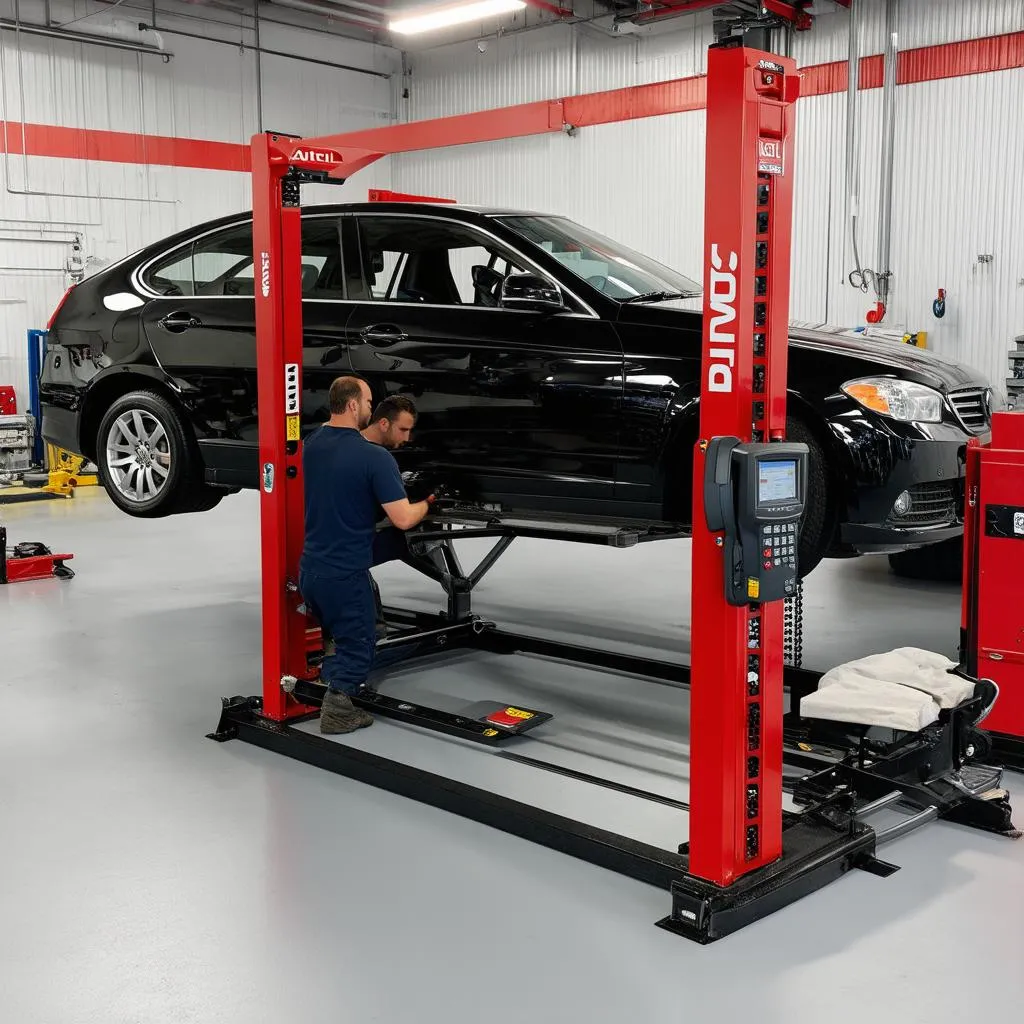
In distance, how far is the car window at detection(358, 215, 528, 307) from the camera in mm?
4602

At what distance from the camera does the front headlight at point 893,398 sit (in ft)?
13.2

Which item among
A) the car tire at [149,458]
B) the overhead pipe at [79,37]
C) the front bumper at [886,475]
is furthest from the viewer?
the overhead pipe at [79,37]

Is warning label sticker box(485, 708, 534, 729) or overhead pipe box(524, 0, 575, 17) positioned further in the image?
overhead pipe box(524, 0, 575, 17)

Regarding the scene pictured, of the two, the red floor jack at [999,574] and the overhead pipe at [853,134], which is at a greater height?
the overhead pipe at [853,134]

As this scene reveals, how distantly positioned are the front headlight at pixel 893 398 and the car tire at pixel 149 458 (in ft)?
10.0

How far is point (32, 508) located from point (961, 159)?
862 centimetres

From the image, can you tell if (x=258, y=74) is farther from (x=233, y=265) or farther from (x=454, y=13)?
(x=233, y=265)

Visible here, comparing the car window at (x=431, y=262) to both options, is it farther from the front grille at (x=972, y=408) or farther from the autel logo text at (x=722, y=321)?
the autel logo text at (x=722, y=321)

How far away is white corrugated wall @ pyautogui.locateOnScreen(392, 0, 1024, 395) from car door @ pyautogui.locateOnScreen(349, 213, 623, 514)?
7.18 meters

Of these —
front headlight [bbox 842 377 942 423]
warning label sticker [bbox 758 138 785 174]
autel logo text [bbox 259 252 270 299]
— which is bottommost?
front headlight [bbox 842 377 942 423]

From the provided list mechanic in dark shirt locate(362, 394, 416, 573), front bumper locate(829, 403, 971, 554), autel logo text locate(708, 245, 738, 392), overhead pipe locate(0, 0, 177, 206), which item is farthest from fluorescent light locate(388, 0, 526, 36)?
autel logo text locate(708, 245, 738, 392)

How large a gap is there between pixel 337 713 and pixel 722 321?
6.73ft

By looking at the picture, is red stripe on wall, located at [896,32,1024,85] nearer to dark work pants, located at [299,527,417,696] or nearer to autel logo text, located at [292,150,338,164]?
autel logo text, located at [292,150,338,164]

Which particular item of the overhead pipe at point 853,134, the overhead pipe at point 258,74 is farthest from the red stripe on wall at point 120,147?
the overhead pipe at point 853,134
